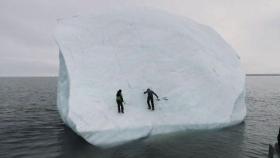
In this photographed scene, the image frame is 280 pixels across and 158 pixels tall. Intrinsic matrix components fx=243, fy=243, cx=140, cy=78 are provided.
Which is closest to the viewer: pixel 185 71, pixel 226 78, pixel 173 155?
pixel 173 155

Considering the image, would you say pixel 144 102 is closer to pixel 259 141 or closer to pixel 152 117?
pixel 152 117

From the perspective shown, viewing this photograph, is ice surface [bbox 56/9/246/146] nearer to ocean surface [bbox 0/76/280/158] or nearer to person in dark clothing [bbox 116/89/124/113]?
person in dark clothing [bbox 116/89/124/113]

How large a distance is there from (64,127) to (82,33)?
25.2ft

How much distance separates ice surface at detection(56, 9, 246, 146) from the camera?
47.3 feet

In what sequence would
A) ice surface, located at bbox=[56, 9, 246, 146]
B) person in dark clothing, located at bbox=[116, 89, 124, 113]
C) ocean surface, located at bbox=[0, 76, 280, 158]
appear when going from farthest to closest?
person in dark clothing, located at bbox=[116, 89, 124, 113]
ice surface, located at bbox=[56, 9, 246, 146]
ocean surface, located at bbox=[0, 76, 280, 158]

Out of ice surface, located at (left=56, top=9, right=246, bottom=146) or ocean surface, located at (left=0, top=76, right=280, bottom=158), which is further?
ice surface, located at (left=56, top=9, right=246, bottom=146)

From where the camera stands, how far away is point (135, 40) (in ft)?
64.0

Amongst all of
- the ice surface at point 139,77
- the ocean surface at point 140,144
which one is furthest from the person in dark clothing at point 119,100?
the ocean surface at point 140,144

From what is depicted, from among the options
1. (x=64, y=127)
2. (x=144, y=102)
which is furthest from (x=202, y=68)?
(x=64, y=127)

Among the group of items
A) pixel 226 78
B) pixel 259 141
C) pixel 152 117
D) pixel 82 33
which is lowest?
pixel 259 141

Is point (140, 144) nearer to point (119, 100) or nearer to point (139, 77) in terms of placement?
point (119, 100)

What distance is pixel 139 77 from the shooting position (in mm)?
17328

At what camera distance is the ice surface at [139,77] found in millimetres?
14406

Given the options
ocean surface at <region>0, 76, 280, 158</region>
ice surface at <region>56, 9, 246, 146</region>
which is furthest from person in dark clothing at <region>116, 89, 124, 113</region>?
ocean surface at <region>0, 76, 280, 158</region>
